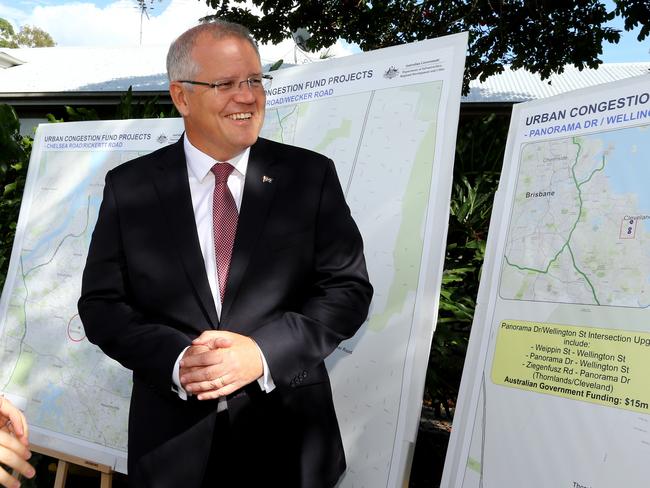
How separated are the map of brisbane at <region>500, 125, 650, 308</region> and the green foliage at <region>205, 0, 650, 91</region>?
18.2 feet

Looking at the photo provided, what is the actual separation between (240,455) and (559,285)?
3.71ft

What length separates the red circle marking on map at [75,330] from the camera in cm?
332

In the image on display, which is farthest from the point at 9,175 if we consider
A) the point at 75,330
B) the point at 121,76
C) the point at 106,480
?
the point at 121,76

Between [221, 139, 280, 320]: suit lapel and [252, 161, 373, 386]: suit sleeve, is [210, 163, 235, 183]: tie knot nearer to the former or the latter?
[221, 139, 280, 320]: suit lapel

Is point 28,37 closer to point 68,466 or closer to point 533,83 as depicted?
point 533,83

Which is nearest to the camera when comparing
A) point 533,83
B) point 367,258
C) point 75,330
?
point 367,258

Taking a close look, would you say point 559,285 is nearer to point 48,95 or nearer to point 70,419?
point 70,419

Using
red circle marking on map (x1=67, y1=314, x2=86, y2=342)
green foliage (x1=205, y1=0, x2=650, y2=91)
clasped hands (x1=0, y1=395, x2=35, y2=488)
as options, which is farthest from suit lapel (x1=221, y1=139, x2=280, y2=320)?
green foliage (x1=205, y1=0, x2=650, y2=91)

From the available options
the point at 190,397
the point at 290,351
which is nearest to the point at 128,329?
the point at 190,397

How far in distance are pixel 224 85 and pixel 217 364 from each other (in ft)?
2.66

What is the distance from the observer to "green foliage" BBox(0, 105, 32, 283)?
189 inches

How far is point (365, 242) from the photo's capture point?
98.5 inches

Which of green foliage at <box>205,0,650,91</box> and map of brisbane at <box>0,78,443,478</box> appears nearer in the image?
map of brisbane at <box>0,78,443,478</box>

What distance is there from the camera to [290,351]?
5.13ft
